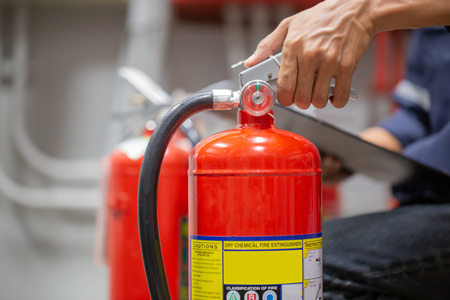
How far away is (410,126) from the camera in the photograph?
40.7 inches

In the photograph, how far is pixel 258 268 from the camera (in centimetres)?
48

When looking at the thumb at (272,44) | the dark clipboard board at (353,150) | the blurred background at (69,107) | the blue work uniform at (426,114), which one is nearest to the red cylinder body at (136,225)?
the dark clipboard board at (353,150)

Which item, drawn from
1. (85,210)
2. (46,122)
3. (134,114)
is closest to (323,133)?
(134,114)

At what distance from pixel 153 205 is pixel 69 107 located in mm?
1541

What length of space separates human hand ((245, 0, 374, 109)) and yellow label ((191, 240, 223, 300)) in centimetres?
16

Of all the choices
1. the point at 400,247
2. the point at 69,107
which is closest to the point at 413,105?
the point at 400,247

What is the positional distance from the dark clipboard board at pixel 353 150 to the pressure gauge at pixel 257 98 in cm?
9

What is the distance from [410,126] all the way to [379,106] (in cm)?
87

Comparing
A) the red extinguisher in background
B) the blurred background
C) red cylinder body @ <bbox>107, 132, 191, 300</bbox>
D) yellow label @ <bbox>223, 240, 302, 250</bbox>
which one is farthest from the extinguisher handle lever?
the blurred background

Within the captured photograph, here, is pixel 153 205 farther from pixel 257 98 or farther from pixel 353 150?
pixel 353 150

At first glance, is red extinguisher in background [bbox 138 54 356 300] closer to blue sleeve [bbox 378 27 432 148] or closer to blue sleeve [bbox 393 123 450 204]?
blue sleeve [bbox 393 123 450 204]

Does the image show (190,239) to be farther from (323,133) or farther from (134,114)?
(134,114)

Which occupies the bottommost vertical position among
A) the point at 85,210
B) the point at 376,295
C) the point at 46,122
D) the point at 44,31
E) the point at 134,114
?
the point at 376,295

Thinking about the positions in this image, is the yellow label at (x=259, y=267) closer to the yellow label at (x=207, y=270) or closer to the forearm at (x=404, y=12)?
the yellow label at (x=207, y=270)
